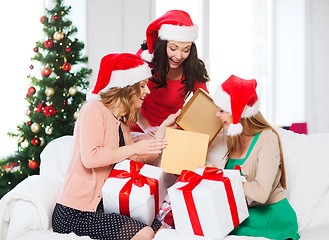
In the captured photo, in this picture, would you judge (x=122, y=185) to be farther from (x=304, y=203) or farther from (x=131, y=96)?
(x=304, y=203)

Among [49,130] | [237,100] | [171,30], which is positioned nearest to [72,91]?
[49,130]

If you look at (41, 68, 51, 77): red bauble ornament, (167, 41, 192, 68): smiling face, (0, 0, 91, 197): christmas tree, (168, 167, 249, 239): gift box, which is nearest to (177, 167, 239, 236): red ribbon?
(168, 167, 249, 239): gift box

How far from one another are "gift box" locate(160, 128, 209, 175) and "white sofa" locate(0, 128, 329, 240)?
35cm

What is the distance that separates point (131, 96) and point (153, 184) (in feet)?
1.61

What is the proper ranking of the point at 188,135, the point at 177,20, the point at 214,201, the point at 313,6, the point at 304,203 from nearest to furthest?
the point at 214,201 → the point at 188,135 → the point at 304,203 → the point at 177,20 → the point at 313,6

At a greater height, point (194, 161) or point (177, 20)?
point (177, 20)

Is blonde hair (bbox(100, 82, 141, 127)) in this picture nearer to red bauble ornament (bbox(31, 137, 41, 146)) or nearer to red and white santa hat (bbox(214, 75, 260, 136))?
red and white santa hat (bbox(214, 75, 260, 136))

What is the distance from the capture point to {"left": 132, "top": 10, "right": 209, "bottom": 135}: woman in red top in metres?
2.44

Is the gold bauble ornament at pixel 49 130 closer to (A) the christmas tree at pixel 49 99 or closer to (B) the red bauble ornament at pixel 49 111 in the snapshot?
(A) the christmas tree at pixel 49 99

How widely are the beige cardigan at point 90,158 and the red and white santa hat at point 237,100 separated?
579 millimetres

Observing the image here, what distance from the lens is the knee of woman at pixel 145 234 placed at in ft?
6.08

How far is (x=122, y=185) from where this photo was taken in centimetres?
192

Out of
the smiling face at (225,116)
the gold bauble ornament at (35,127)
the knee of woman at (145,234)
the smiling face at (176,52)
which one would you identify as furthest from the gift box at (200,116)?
the gold bauble ornament at (35,127)

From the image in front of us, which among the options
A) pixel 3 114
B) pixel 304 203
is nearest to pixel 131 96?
pixel 304 203
